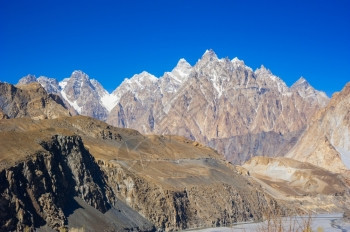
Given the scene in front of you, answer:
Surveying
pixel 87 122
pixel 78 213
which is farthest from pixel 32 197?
pixel 87 122

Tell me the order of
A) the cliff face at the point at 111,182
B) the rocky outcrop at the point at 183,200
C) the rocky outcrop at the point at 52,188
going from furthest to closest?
the rocky outcrop at the point at 183,200, the cliff face at the point at 111,182, the rocky outcrop at the point at 52,188

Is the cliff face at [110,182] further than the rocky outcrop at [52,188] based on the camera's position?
Yes

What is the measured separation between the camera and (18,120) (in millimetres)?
153375

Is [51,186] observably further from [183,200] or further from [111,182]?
[183,200]

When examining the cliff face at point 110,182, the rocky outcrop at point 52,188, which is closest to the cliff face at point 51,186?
the rocky outcrop at point 52,188

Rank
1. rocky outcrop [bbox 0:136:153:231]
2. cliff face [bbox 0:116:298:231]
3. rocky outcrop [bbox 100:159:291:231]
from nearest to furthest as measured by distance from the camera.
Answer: rocky outcrop [bbox 0:136:153:231] < cliff face [bbox 0:116:298:231] < rocky outcrop [bbox 100:159:291:231]

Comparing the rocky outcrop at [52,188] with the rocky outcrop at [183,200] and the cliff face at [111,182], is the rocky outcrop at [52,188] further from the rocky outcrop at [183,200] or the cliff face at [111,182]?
the rocky outcrop at [183,200]

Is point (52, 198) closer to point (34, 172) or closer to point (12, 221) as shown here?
point (34, 172)

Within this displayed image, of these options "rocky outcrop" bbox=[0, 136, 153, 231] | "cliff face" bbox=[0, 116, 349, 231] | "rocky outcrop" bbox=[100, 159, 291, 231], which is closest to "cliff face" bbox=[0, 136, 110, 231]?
"rocky outcrop" bbox=[0, 136, 153, 231]

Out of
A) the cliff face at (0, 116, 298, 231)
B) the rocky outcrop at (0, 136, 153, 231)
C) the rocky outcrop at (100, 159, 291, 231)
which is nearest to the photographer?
the rocky outcrop at (0, 136, 153, 231)

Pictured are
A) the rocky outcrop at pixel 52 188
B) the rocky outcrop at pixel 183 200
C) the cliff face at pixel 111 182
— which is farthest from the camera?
the rocky outcrop at pixel 183 200

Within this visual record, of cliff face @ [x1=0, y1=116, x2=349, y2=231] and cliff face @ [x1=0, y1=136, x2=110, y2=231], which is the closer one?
cliff face @ [x1=0, y1=136, x2=110, y2=231]

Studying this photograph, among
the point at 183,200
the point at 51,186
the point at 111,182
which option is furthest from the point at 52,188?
the point at 183,200

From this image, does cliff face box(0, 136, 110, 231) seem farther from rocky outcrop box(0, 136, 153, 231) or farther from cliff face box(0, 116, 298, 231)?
cliff face box(0, 116, 298, 231)
